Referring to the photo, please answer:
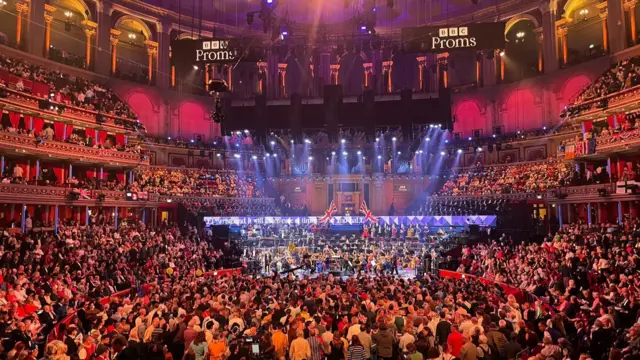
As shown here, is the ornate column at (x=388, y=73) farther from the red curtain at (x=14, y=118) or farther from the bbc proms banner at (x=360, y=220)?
the red curtain at (x=14, y=118)

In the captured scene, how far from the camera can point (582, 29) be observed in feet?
121

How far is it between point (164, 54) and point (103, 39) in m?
5.44

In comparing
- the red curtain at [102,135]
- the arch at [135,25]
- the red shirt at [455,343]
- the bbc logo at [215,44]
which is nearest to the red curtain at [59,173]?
the red curtain at [102,135]

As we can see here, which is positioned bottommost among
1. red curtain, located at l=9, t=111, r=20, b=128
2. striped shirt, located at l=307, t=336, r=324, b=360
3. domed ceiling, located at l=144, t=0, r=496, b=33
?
striped shirt, located at l=307, t=336, r=324, b=360

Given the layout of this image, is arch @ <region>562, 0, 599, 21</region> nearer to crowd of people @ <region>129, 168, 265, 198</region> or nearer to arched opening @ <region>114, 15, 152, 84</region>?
crowd of people @ <region>129, 168, 265, 198</region>

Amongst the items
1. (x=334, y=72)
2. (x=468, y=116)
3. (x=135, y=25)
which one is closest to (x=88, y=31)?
(x=135, y=25)

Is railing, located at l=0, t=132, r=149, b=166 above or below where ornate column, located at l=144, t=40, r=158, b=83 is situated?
below

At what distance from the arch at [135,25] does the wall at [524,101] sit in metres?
26.4

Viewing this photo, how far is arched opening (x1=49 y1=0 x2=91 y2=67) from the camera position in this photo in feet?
113

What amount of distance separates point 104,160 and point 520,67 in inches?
1265

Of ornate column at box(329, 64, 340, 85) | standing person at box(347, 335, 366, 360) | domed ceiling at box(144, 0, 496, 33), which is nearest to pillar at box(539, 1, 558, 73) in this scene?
domed ceiling at box(144, 0, 496, 33)

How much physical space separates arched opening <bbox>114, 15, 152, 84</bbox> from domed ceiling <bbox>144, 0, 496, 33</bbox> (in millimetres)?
2554

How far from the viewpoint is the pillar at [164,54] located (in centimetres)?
4062

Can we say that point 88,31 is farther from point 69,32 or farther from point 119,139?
point 119,139
